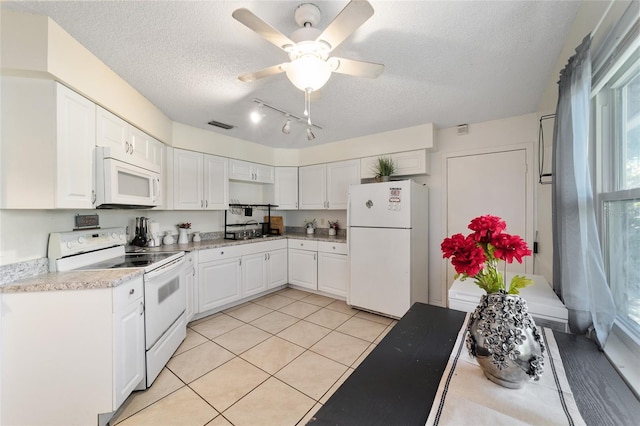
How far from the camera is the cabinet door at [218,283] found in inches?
118

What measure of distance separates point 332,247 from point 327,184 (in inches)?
39.9

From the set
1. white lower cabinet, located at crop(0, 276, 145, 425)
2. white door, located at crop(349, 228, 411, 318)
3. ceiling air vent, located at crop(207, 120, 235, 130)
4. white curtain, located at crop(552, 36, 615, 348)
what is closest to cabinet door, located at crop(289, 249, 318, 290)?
white door, located at crop(349, 228, 411, 318)

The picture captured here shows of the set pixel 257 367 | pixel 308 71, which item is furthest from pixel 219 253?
pixel 308 71

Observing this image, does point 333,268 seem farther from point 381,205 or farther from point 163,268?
point 163,268

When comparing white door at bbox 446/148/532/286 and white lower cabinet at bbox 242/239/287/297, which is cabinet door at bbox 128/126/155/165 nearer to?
white lower cabinet at bbox 242/239/287/297

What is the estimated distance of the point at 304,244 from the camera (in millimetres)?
3928

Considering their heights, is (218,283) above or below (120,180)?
below

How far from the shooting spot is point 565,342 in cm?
108

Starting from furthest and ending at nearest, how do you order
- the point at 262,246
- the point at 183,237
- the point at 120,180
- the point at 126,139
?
the point at 262,246, the point at 183,237, the point at 126,139, the point at 120,180

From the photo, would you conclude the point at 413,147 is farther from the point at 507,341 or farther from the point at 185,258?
the point at 185,258

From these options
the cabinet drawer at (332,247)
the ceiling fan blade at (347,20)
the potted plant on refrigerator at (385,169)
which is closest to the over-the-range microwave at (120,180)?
the ceiling fan blade at (347,20)

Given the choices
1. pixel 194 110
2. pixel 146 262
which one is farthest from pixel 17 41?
pixel 146 262

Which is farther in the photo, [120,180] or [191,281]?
[191,281]

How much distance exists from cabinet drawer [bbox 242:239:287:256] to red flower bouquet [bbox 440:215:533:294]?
298 centimetres
